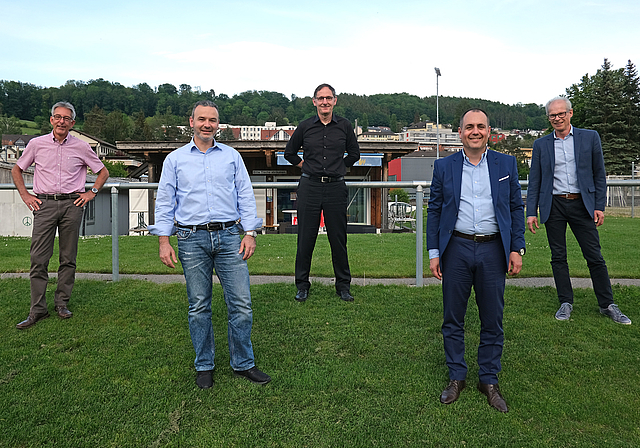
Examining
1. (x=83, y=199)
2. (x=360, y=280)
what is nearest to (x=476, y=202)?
(x=360, y=280)

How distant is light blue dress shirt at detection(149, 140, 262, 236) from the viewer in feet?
9.96

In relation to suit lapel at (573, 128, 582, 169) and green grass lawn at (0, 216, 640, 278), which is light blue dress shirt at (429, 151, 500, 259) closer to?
suit lapel at (573, 128, 582, 169)

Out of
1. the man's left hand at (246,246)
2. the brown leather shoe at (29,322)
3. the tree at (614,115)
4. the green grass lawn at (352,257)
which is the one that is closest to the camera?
the man's left hand at (246,246)

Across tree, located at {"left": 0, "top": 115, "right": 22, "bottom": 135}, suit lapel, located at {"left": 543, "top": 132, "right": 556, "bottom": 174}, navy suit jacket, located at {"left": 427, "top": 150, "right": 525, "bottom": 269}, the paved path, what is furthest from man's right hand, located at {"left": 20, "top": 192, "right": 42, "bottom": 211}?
tree, located at {"left": 0, "top": 115, "right": 22, "bottom": 135}

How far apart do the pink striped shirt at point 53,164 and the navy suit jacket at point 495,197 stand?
332 centimetres

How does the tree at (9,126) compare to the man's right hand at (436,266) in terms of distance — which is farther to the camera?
the tree at (9,126)

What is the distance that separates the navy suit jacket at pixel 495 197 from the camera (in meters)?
2.87

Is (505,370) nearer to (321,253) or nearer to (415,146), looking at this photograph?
(321,253)

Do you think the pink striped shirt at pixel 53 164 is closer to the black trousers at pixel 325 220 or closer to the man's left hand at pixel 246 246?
the black trousers at pixel 325 220

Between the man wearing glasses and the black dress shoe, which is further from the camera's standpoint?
the man wearing glasses

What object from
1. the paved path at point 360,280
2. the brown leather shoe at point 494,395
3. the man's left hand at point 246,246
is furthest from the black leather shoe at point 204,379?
the paved path at point 360,280

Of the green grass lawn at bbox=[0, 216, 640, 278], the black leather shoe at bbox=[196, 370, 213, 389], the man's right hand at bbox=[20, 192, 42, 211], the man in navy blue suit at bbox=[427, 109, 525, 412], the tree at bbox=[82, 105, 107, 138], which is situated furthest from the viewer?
the tree at bbox=[82, 105, 107, 138]

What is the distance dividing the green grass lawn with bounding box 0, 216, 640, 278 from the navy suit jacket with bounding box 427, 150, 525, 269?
10.4ft

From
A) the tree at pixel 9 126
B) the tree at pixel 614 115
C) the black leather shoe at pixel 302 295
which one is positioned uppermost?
the tree at pixel 9 126
